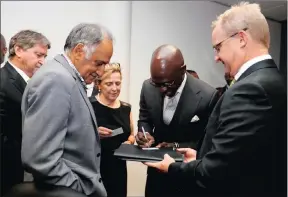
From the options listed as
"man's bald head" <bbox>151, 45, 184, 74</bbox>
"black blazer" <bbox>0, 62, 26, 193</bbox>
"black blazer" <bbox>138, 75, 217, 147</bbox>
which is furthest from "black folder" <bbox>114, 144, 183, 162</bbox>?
"black blazer" <bbox>0, 62, 26, 193</bbox>

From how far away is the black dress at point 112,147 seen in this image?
2.09 m

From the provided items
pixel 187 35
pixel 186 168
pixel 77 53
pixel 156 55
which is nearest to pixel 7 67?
pixel 77 53

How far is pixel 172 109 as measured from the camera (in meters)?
2.01

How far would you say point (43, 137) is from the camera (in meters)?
1.10

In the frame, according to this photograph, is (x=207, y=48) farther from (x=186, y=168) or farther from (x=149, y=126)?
(x=186, y=168)

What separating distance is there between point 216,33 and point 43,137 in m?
0.77

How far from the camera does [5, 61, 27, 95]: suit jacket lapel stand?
5.82 ft

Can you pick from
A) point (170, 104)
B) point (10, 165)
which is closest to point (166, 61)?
point (170, 104)

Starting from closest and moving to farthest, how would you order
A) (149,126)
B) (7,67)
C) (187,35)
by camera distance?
(7,67), (149,126), (187,35)

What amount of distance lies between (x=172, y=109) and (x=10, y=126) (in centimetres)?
98

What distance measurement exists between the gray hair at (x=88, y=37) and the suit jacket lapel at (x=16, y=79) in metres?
0.62

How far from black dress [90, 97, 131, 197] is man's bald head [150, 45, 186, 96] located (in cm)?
49

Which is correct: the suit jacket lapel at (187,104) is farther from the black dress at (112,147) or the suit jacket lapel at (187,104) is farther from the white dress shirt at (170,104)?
the black dress at (112,147)

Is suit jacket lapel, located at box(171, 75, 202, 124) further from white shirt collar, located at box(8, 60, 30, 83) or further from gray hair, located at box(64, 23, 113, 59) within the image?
white shirt collar, located at box(8, 60, 30, 83)
